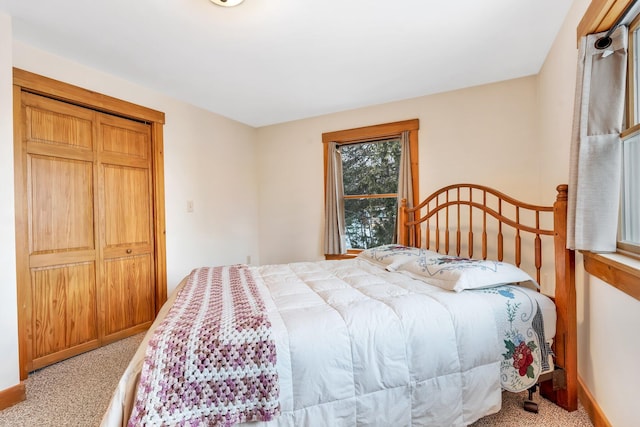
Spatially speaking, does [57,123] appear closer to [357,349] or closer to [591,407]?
[357,349]

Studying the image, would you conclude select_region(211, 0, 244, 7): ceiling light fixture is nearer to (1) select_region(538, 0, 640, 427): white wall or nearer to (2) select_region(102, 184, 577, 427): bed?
(2) select_region(102, 184, 577, 427): bed

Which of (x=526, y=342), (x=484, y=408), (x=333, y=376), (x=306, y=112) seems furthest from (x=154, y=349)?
(x=306, y=112)

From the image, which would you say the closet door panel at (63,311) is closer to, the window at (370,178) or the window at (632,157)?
the window at (370,178)

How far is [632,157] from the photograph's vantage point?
52.6 inches

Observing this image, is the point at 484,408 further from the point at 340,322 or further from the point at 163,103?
the point at 163,103

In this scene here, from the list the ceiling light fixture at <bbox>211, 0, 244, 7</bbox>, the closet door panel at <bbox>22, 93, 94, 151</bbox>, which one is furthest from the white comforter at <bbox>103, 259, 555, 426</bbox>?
the closet door panel at <bbox>22, 93, 94, 151</bbox>

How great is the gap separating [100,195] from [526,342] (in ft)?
10.7

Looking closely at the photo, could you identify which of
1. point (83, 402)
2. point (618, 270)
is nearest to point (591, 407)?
point (618, 270)

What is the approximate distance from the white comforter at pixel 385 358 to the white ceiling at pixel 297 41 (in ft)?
5.59

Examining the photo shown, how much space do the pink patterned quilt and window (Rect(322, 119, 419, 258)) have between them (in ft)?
8.27

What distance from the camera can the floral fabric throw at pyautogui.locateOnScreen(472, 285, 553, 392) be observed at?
1472 millimetres

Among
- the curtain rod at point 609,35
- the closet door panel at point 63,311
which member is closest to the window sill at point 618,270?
the curtain rod at point 609,35

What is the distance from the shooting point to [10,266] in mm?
1831

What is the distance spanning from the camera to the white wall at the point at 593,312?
4.04 feet
